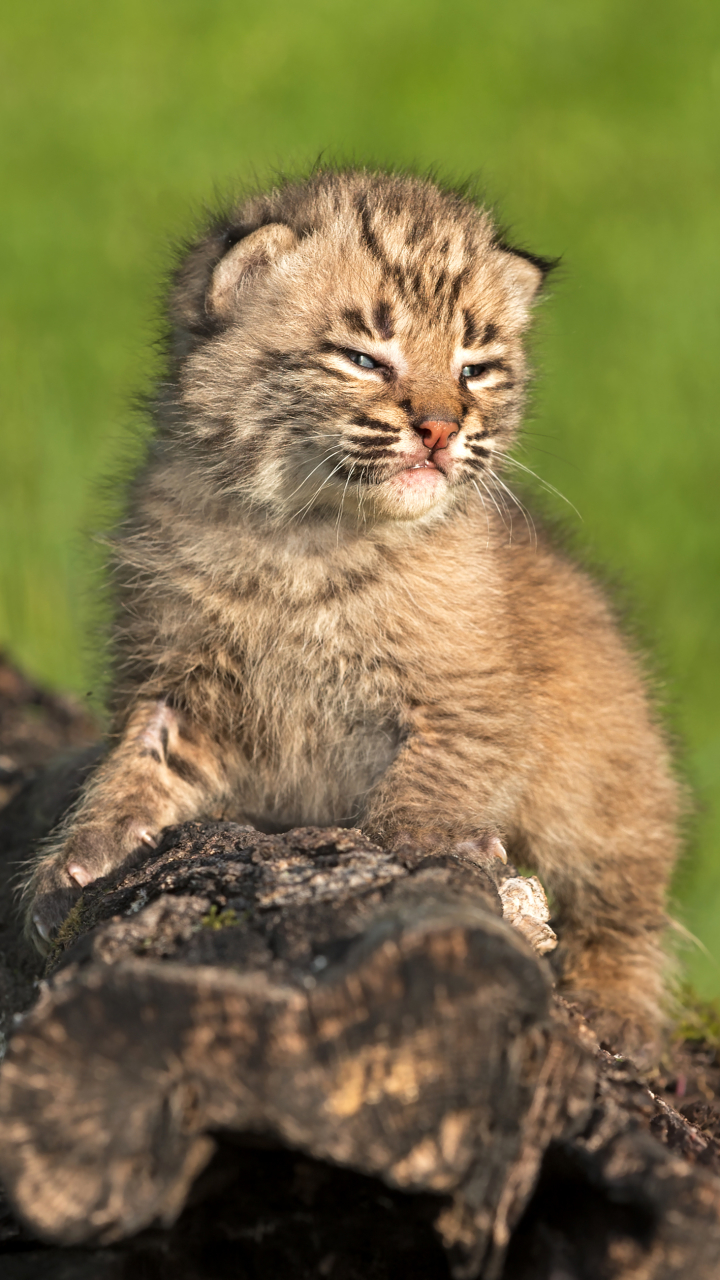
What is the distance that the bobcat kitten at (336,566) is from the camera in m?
3.72

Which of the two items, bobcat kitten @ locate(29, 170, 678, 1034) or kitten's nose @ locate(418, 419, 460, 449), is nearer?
kitten's nose @ locate(418, 419, 460, 449)

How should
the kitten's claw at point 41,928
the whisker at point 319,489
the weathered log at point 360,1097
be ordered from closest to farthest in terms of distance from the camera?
the weathered log at point 360,1097, the kitten's claw at point 41,928, the whisker at point 319,489

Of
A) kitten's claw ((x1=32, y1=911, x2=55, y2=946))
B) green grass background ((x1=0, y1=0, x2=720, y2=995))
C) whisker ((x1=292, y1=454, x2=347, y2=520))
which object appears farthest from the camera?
green grass background ((x1=0, y1=0, x2=720, y2=995))

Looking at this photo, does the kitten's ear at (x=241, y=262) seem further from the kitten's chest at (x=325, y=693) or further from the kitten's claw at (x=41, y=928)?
the kitten's claw at (x=41, y=928)

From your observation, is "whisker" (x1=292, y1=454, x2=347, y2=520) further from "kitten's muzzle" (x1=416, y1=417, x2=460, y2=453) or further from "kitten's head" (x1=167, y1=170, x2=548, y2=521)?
"kitten's muzzle" (x1=416, y1=417, x2=460, y2=453)

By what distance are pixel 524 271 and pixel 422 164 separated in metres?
5.08

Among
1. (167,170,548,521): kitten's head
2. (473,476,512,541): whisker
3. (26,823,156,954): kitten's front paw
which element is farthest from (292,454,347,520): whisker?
(26,823,156,954): kitten's front paw

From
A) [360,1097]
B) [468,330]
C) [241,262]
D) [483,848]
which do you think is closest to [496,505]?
[468,330]

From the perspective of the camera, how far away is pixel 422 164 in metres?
9.11

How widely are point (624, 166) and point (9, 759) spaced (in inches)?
436

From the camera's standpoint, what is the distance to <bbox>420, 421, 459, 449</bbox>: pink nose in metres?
3.60

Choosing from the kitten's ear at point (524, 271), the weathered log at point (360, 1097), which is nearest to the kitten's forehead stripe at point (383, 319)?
the kitten's ear at point (524, 271)

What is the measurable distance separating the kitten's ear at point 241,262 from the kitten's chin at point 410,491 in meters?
0.83

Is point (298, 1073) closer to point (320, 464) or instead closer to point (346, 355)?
point (320, 464)
